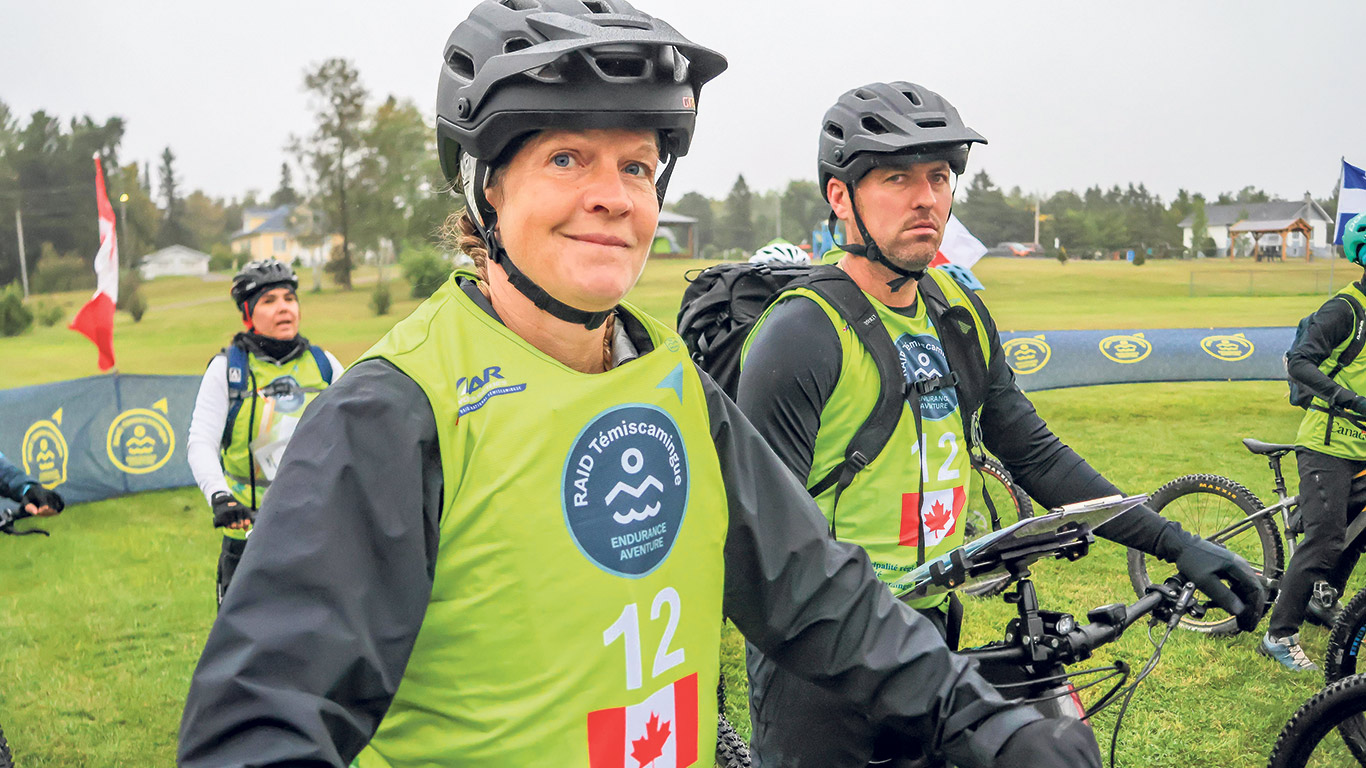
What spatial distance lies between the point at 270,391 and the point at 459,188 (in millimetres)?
4233

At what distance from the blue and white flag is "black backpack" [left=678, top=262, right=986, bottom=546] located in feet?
34.9

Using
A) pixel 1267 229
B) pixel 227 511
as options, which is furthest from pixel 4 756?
pixel 1267 229

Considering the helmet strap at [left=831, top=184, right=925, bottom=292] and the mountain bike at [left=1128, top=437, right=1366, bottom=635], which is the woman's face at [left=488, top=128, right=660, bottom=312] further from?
the mountain bike at [left=1128, top=437, right=1366, bottom=635]

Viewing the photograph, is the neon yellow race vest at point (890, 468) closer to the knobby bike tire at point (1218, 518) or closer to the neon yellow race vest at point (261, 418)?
the neon yellow race vest at point (261, 418)

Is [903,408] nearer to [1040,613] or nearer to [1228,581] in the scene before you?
[1040,613]

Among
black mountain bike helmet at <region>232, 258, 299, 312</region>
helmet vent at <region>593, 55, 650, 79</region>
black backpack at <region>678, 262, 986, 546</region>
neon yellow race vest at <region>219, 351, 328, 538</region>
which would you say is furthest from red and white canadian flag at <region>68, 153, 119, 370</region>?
helmet vent at <region>593, 55, 650, 79</region>

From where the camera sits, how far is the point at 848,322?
3.09 metres

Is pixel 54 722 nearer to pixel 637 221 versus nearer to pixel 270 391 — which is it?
pixel 270 391

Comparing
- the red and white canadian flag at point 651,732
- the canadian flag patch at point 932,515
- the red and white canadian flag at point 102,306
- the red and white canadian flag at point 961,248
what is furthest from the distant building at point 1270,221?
the red and white canadian flag at point 651,732

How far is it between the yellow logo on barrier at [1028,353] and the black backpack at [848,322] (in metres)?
13.7

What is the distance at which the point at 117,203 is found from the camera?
22.0 meters

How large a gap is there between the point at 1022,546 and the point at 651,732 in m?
1.01

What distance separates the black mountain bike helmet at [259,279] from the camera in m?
5.90

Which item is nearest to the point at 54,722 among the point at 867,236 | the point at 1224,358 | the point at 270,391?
the point at 270,391
